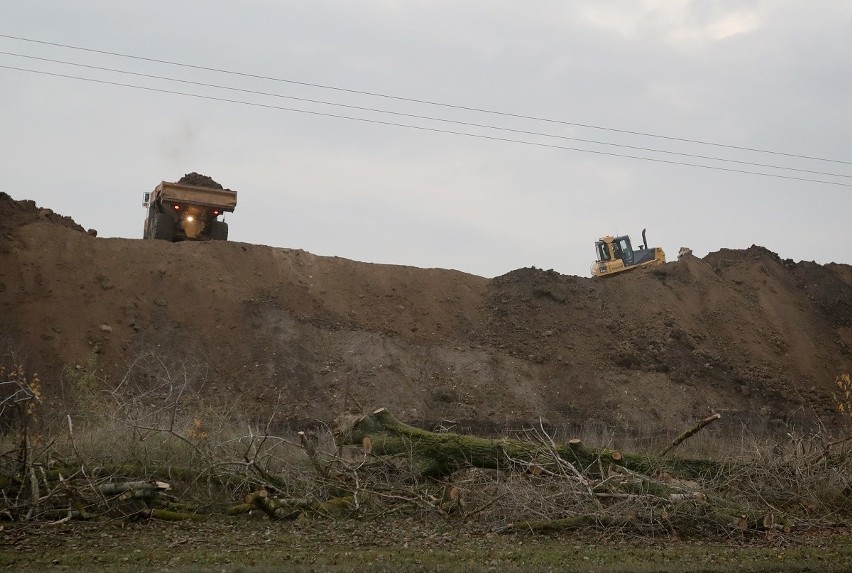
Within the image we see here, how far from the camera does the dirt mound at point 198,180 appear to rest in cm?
2785

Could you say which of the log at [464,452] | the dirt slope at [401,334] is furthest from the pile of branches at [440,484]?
the dirt slope at [401,334]

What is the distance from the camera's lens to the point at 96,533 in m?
8.90

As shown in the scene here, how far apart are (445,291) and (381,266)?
211 cm

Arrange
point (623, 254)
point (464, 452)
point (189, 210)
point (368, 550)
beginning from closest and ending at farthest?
point (368, 550)
point (464, 452)
point (189, 210)
point (623, 254)

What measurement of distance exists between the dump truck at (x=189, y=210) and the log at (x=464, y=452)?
658 inches

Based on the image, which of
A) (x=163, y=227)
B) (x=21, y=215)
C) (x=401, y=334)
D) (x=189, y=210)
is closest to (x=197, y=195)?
(x=189, y=210)

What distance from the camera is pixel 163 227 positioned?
26859mm

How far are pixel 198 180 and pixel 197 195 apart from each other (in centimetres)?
148

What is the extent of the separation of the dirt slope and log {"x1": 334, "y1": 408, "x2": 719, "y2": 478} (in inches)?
355

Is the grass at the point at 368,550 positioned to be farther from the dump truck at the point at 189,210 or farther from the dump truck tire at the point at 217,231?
the dump truck tire at the point at 217,231

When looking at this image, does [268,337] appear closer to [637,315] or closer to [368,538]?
[637,315]

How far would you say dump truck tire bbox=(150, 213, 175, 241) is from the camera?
26847mm

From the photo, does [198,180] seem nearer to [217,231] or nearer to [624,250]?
[217,231]

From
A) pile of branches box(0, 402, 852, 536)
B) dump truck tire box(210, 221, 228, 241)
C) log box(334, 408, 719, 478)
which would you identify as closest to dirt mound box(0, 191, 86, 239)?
dump truck tire box(210, 221, 228, 241)
